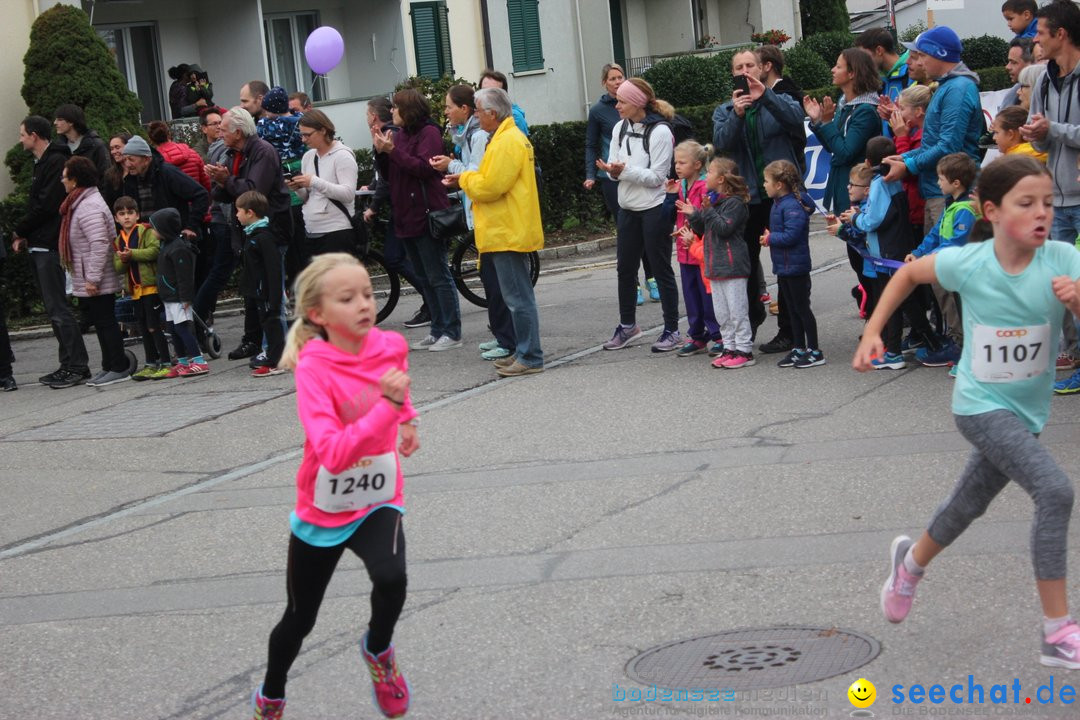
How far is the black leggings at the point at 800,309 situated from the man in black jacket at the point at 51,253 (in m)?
6.18

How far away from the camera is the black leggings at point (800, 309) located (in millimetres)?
10008

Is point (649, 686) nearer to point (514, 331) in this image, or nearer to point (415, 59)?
point (514, 331)

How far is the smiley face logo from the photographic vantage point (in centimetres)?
447

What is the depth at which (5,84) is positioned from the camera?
1853cm

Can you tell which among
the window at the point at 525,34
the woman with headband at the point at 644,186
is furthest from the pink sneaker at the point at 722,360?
the window at the point at 525,34

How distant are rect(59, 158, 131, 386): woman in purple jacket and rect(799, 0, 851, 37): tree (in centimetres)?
3375

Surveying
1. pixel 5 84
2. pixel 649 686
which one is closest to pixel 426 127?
pixel 649 686

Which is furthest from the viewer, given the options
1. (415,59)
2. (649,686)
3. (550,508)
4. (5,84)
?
(415,59)

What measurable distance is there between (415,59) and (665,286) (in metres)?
15.4

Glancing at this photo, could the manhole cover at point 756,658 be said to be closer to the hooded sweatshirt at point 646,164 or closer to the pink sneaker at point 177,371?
the hooded sweatshirt at point 646,164

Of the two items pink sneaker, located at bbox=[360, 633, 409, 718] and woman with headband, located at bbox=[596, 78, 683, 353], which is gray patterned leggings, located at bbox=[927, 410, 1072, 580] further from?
woman with headband, located at bbox=[596, 78, 683, 353]

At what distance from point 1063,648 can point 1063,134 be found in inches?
192

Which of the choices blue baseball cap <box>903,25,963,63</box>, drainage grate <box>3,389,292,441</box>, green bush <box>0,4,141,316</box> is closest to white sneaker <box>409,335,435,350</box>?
drainage grate <box>3,389,292,441</box>

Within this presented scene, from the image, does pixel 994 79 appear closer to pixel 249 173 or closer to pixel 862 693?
pixel 249 173
